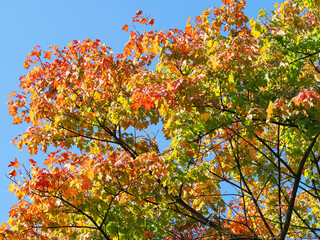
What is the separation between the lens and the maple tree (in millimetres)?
7660

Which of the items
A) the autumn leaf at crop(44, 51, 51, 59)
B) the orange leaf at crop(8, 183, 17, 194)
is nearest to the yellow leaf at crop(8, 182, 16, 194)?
the orange leaf at crop(8, 183, 17, 194)

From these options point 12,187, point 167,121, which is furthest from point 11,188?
point 167,121

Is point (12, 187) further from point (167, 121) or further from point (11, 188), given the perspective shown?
point (167, 121)

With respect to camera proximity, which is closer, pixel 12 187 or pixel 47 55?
pixel 12 187

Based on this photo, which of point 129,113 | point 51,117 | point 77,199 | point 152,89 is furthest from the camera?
point 51,117

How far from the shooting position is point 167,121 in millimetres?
8406

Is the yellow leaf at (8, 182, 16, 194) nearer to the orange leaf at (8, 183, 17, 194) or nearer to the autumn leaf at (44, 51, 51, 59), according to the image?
the orange leaf at (8, 183, 17, 194)

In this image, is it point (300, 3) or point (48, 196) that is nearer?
point (48, 196)

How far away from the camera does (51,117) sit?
1061cm

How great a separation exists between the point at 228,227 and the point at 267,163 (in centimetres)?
210

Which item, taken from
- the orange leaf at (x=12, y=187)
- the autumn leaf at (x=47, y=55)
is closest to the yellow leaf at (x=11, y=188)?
the orange leaf at (x=12, y=187)

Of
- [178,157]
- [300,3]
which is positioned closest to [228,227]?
[178,157]

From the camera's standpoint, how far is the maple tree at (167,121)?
7.66 metres

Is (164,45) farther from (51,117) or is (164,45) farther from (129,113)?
(51,117)
